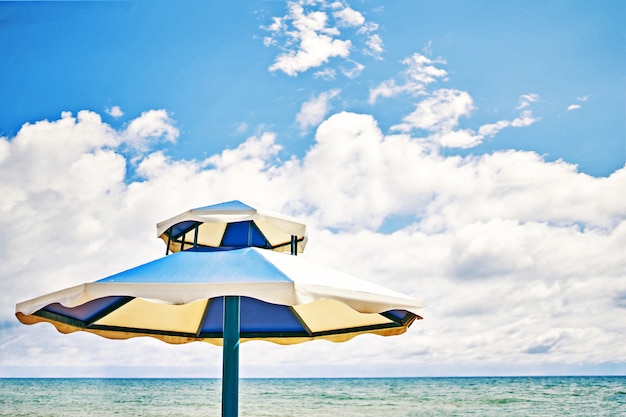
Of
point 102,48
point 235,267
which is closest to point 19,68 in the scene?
point 102,48

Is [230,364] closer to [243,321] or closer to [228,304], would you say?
[228,304]

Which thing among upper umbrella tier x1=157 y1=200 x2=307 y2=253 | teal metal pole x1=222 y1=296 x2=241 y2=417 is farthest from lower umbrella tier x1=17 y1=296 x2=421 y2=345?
teal metal pole x1=222 y1=296 x2=241 y2=417

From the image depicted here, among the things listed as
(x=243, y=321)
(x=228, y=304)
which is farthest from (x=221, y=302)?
(x=228, y=304)

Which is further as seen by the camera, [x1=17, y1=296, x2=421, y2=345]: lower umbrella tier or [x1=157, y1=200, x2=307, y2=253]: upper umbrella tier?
[x1=17, y1=296, x2=421, y2=345]: lower umbrella tier

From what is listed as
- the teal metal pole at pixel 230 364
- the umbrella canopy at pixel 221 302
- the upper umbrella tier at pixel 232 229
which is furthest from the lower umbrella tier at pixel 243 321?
the teal metal pole at pixel 230 364

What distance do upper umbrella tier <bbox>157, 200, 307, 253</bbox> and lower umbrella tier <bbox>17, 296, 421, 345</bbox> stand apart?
1.42ft

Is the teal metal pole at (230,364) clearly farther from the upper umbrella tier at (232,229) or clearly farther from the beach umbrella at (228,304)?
the upper umbrella tier at (232,229)

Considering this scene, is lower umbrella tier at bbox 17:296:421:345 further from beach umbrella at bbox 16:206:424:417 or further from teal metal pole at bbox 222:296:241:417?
teal metal pole at bbox 222:296:241:417

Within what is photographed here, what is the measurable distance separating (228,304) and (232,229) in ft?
2.69

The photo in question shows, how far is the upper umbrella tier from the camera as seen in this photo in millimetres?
3621

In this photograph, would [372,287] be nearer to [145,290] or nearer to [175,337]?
[145,290]

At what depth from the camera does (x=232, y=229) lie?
442 cm

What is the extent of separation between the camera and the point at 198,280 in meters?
2.86

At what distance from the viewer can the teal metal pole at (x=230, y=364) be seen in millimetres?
3561
